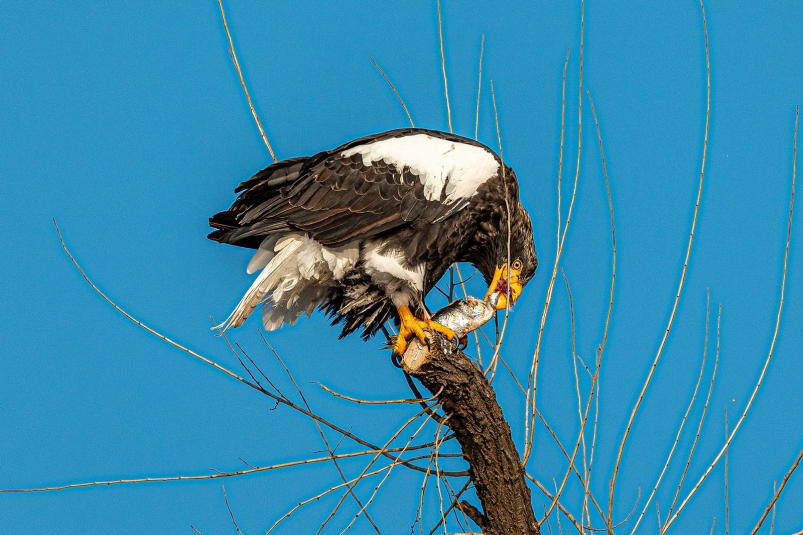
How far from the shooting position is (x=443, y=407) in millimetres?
3500

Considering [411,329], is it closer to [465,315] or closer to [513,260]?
[465,315]

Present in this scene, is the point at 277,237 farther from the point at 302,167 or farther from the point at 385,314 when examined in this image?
the point at 385,314

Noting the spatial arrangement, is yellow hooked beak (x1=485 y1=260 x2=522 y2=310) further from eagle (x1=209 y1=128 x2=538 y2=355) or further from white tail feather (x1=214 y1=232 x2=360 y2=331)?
white tail feather (x1=214 y1=232 x2=360 y2=331)

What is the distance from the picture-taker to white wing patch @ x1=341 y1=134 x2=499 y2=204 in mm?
3977

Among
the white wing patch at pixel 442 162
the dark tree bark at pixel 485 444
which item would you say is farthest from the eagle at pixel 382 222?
the dark tree bark at pixel 485 444

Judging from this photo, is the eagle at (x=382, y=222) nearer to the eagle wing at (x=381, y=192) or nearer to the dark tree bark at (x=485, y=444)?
the eagle wing at (x=381, y=192)

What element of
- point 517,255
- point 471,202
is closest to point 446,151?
point 471,202

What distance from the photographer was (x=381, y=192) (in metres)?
4.01

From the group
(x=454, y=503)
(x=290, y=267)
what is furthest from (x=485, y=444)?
Result: (x=290, y=267)

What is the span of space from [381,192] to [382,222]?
0.45 feet

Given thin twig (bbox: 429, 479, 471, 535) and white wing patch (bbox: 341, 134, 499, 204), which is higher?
white wing patch (bbox: 341, 134, 499, 204)

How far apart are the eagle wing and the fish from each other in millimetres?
386

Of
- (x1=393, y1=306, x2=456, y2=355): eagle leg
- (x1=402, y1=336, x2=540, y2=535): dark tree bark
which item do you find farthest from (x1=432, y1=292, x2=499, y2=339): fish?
(x1=402, y1=336, x2=540, y2=535): dark tree bark

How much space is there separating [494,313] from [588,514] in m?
1.09
